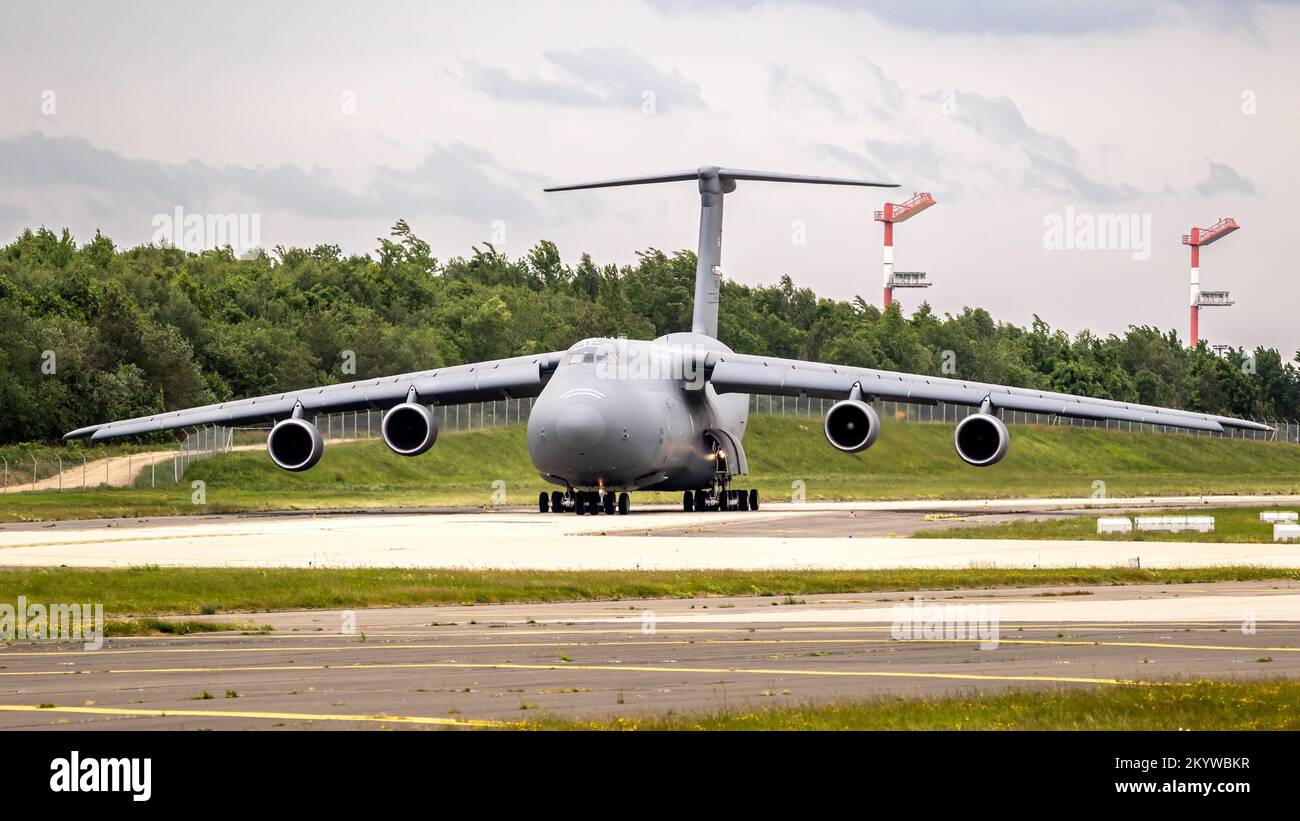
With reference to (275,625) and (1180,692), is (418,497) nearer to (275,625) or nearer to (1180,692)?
(275,625)

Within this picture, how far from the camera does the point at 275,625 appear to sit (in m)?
19.8

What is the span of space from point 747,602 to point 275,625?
20.5 feet

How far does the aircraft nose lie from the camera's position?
41.0 meters

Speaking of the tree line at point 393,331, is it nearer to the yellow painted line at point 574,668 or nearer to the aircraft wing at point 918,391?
the aircraft wing at point 918,391

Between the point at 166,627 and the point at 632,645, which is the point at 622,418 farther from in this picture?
the point at 632,645

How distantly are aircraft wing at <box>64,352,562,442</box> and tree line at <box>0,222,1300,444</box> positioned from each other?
66.2ft

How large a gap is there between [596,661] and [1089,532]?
23.7 m

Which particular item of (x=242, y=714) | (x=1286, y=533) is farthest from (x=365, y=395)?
(x=242, y=714)

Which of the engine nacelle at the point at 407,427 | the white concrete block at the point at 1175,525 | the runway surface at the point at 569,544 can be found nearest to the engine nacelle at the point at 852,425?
the runway surface at the point at 569,544

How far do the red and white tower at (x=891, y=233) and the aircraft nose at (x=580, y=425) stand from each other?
10010 centimetres

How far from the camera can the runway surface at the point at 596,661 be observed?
12305 mm

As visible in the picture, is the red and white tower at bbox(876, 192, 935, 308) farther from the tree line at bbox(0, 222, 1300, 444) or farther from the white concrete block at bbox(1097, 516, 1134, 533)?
the white concrete block at bbox(1097, 516, 1134, 533)

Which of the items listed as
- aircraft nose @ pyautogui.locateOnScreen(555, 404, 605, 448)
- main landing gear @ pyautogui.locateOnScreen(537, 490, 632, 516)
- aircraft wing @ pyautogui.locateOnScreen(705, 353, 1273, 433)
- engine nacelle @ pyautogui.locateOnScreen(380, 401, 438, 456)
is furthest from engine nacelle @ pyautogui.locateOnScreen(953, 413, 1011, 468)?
engine nacelle @ pyautogui.locateOnScreen(380, 401, 438, 456)
